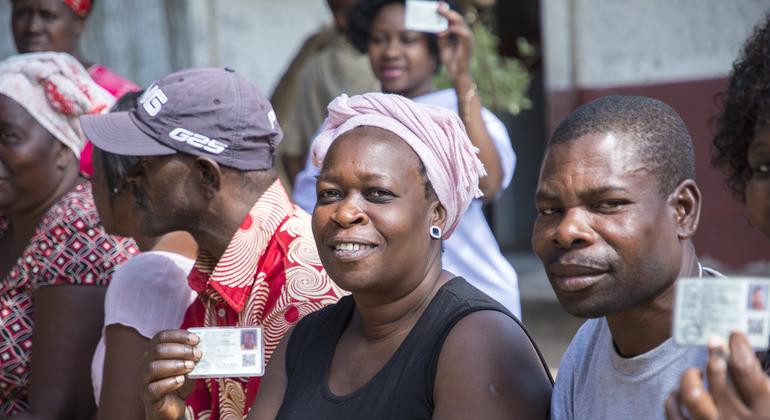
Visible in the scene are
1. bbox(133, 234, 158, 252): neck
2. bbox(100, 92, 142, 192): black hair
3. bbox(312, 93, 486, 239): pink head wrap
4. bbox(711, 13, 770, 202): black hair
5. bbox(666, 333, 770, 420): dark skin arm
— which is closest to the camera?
bbox(666, 333, 770, 420): dark skin arm

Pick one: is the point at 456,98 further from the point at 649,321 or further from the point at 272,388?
the point at 649,321

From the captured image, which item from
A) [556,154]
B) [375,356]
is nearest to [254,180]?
[375,356]

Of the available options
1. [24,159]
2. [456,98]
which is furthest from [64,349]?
[456,98]

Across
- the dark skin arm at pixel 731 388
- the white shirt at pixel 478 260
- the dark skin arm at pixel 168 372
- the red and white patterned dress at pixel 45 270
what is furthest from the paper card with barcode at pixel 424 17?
the dark skin arm at pixel 731 388

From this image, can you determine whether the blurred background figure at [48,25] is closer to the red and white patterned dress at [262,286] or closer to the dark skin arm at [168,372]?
the red and white patterned dress at [262,286]

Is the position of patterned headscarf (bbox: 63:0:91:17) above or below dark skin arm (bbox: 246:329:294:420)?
above

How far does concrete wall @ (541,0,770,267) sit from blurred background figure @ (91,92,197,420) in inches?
188

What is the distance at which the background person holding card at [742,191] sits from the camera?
68.1 inches

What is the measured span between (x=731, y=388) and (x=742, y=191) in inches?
37.3

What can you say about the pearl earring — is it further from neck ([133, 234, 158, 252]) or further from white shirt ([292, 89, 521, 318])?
white shirt ([292, 89, 521, 318])

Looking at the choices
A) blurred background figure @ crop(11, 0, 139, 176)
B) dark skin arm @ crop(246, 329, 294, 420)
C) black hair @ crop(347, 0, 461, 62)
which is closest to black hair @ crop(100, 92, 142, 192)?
dark skin arm @ crop(246, 329, 294, 420)

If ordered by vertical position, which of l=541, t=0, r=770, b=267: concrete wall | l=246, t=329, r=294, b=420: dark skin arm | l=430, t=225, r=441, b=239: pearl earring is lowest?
l=541, t=0, r=770, b=267: concrete wall

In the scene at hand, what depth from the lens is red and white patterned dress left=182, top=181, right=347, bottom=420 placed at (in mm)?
3031

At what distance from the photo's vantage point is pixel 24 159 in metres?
3.86
